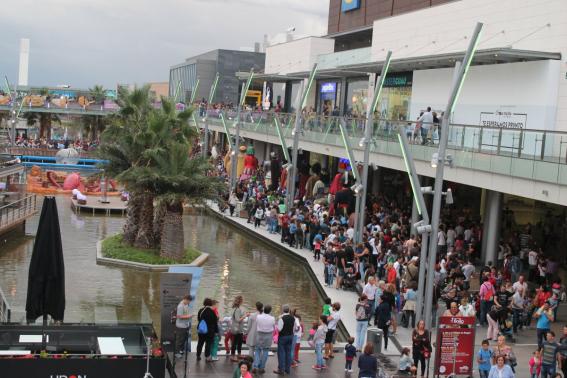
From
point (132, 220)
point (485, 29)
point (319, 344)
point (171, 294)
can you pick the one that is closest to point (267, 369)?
point (319, 344)

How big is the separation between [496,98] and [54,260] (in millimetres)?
24223

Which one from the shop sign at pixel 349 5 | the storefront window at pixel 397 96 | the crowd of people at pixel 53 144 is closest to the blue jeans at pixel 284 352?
the storefront window at pixel 397 96

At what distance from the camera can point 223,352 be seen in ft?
59.1

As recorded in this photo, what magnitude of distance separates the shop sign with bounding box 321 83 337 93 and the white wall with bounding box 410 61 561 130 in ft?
65.6

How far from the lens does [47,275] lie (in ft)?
50.0

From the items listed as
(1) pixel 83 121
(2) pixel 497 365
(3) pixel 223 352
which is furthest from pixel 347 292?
(1) pixel 83 121

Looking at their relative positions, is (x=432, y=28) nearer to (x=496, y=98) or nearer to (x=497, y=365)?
(x=496, y=98)

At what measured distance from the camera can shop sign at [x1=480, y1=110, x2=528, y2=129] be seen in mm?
33500

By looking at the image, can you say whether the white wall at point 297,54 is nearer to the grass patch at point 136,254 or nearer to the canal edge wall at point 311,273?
the canal edge wall at point 311,273

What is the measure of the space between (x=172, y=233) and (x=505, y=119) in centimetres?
1406

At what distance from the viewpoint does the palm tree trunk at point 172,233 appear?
30.0 meters

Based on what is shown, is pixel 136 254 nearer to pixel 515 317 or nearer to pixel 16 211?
pixel 16 211

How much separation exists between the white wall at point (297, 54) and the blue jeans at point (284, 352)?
170 feet

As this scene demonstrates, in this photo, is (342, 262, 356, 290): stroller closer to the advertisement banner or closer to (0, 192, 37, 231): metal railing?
the advertisement banner
